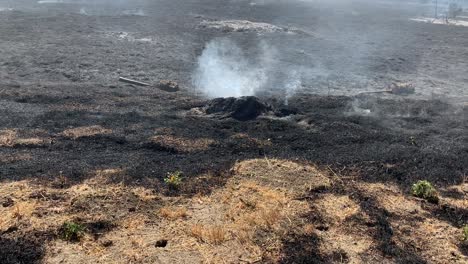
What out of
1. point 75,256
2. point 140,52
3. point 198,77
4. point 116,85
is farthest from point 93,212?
point 140,52

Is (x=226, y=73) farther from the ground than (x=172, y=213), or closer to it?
farther from the ground

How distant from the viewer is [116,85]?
17719 mm

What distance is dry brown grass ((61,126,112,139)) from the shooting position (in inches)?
463

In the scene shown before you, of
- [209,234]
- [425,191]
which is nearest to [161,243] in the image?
[209,234]

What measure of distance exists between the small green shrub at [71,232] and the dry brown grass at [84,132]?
190 inches

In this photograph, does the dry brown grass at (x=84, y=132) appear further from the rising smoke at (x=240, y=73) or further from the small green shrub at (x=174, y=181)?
the rising smoke at (x=240, y=73)

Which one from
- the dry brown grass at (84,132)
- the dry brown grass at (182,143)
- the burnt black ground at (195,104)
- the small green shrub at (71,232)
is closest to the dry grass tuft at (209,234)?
the small green shrub at (71,232)

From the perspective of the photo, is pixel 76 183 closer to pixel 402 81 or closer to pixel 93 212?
pixel 93 212

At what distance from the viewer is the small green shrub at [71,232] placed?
23.5 ft

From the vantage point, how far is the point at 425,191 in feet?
29.8

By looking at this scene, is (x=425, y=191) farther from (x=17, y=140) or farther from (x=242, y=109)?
(x=17, y=140)

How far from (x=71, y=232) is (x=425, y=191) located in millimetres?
7118

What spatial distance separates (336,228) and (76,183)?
5.38 metres

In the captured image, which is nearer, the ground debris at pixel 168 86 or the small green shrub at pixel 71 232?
the small green shrub at pixel 71 232
